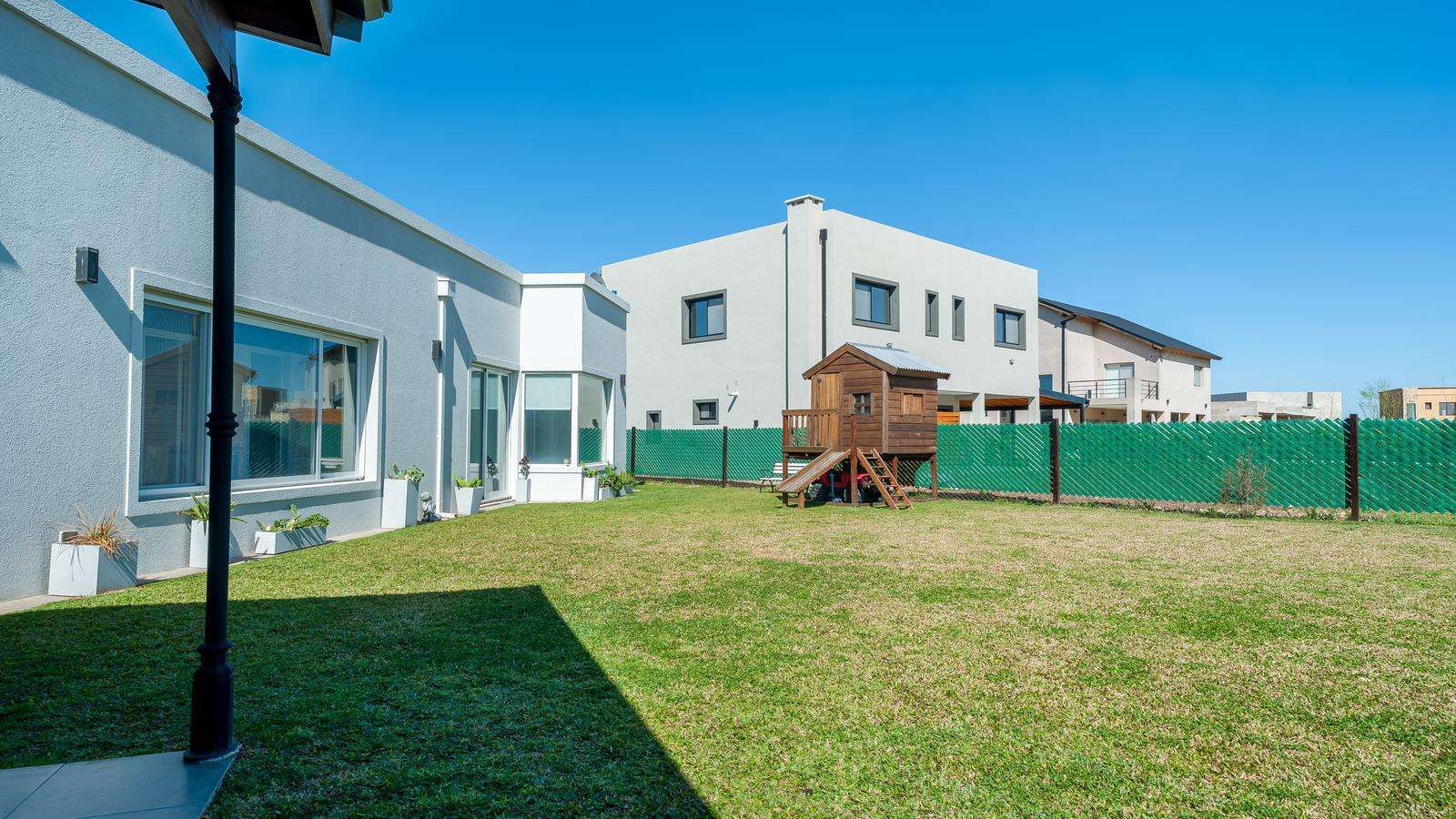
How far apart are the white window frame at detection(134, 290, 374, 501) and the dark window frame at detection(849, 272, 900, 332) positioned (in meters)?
12.3

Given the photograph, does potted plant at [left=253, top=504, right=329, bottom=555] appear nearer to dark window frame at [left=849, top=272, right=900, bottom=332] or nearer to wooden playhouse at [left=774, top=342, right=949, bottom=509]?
wooden playhouse at [left=774, top=342, right=949, bottom=509]

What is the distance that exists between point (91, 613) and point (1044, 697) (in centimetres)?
583

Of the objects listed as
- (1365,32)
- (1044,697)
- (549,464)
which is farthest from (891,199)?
(1044,697)

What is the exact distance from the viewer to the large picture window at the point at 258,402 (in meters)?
6.05

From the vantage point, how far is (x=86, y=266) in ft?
17.2

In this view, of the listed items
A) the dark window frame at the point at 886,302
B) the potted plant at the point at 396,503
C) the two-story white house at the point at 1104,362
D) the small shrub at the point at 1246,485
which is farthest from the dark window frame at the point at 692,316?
the two-story white house at the point at 1104,362

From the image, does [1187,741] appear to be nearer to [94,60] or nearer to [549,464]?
[94,60]

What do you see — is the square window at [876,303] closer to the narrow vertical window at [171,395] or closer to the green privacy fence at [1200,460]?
the green privacy fence at [1200,460]

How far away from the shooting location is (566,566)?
657 cm

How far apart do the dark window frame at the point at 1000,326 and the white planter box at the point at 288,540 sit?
19.5 metres

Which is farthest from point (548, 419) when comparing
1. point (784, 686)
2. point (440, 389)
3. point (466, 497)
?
point (784, 686)

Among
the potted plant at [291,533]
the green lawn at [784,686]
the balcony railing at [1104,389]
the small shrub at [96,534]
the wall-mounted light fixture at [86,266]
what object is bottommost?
the green lawn at [784,686]

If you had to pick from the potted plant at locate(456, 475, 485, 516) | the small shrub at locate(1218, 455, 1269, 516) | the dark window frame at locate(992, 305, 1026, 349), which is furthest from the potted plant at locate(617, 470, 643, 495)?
the dark window frame at locate(992, 305, 1026, 349)

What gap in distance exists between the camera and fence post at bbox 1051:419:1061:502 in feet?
42.4
